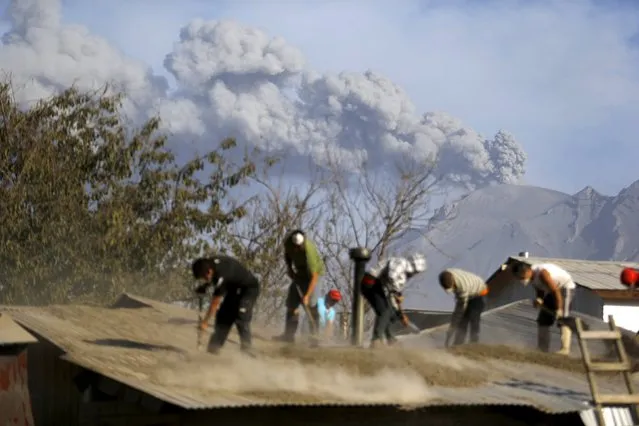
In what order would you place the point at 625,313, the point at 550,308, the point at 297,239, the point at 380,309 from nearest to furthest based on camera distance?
the point at 297,239 < the point at 380,309 < the point at 550,308 < the point at 625,313

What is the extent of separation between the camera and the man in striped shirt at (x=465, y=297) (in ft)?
50.0

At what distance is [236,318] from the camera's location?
41.7 feet

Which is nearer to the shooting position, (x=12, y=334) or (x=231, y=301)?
(x=12, y=334)

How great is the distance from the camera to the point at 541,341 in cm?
1541

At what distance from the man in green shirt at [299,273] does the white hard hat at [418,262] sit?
1156 mm

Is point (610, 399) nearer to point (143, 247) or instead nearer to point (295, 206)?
point (143, 247)

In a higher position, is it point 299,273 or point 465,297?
point 299,273

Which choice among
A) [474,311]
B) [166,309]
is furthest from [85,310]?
[474,311]

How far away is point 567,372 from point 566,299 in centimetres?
136

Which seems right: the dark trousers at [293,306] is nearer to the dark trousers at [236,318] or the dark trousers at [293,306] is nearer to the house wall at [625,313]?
the dark trousers at [236,318]

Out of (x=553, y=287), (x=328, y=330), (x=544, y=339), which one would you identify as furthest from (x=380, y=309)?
(x=328, y=330)

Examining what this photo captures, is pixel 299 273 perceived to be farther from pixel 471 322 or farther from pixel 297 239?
pixel 471 322

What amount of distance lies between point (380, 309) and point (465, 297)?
140 cm

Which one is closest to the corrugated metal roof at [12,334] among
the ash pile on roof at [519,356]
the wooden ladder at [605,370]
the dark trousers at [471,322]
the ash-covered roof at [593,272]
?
the ash pile on roof at [519,356]
